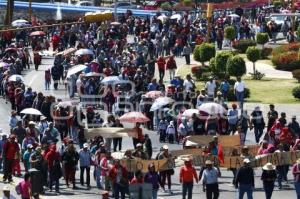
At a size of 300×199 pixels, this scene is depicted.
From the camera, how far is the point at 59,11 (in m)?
88.8

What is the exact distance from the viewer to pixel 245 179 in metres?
29.8

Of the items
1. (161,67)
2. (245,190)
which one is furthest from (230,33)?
(245,190)

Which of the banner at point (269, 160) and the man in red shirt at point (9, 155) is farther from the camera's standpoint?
the man in red shirt at point (9, 155)

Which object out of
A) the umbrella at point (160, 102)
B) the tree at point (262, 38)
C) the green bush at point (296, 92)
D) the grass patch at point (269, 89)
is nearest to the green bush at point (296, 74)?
the grass patch at point (269, 89)

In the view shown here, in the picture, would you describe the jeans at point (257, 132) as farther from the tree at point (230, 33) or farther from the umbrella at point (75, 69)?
the tree at point (230, 33)

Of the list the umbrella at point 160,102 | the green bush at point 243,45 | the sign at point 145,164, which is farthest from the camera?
the green bush at point 243,45

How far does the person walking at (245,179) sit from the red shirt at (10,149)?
701 centimetres

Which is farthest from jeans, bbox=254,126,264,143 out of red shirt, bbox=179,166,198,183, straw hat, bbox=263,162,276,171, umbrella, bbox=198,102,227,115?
red shirt, bbox=179,166,198,183

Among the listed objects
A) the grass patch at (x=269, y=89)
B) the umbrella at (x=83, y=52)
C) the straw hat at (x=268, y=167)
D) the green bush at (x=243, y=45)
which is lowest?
the grass patch at (x=269, y=89)

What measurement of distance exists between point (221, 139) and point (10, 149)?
633 cm

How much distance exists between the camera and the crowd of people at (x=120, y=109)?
31.8 m

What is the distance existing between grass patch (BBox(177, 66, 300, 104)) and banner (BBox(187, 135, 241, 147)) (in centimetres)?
1186

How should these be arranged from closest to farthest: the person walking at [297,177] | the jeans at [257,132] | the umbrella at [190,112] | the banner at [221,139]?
the person walking at [297,177] → the banner at [221,139] → the umbrella at [190,112] → the jeans at [257,132]

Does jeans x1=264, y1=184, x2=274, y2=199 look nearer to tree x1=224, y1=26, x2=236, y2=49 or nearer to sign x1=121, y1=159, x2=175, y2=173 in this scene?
sign x1=121, y1=159, x2=175, y2=173
